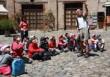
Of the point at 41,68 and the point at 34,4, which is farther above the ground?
the point at 34,4

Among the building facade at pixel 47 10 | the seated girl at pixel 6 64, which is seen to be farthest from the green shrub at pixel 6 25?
the seated girl at pixel 6 64

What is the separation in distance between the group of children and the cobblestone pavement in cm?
43

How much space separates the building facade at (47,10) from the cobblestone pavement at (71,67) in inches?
878

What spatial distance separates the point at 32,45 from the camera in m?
20.1

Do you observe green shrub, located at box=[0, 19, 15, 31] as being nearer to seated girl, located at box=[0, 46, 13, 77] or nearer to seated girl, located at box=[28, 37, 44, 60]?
seated girl, located at box=[28, 37, 44, 60]

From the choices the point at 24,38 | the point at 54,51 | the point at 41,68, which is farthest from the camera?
the point at 24,38

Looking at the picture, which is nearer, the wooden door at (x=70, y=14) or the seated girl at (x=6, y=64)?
the seated girl at (x=6, y=64)

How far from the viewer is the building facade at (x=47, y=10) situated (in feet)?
145

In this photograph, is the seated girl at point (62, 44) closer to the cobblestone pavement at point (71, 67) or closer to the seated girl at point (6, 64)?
the cobblestone pavement at point (71, 67)

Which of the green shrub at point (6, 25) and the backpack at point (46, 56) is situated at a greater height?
the green shrub at point (6, 25)

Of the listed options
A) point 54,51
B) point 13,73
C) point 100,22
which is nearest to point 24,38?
point 54,51

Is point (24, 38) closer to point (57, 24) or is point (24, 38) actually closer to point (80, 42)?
point (80, 42)

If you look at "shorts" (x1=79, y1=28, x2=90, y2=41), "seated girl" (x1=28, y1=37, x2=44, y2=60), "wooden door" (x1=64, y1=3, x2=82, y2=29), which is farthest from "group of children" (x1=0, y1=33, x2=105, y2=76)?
"wooden door" (x1=64, y1=3, x2=82, y2=29)

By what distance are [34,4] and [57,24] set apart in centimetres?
289
